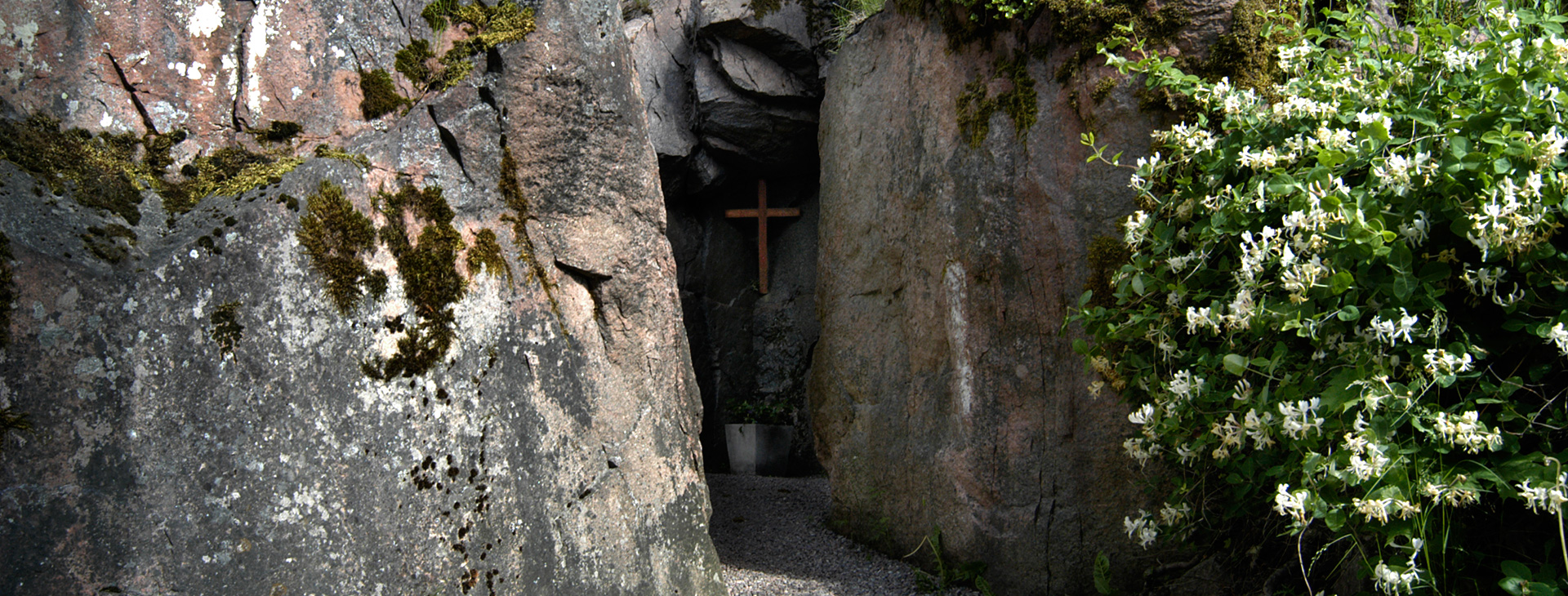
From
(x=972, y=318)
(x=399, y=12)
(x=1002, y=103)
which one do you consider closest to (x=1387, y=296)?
(x=972, y=318)

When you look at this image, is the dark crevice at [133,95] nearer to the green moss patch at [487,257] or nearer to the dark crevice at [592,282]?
the green moss patch at [487,257]

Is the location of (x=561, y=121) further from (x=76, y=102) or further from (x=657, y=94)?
(x=657, y=94)

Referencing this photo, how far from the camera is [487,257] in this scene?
255 centimetres

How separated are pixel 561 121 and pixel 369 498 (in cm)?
123

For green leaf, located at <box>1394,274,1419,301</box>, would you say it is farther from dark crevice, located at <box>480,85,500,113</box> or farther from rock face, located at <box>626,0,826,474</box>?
rock face, located at <box>626,0,826,474</box>

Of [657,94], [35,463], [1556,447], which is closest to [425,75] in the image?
[35,463]

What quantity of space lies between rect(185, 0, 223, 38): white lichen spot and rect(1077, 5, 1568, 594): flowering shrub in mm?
2406

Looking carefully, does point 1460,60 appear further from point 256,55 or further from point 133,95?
point 133,95

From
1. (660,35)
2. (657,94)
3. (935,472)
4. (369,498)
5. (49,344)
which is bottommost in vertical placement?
(935,472)

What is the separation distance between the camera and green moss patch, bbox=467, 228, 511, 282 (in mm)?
2521

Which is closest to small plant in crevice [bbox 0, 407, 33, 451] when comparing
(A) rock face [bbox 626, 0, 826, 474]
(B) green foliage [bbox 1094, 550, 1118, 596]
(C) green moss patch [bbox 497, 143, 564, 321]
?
(C) green moss patch [bbox 497, 143, 564, 321]

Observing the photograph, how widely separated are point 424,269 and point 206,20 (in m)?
0.80

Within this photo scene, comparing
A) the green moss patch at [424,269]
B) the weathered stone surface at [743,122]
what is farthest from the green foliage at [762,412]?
the green moss patch at [424,269]

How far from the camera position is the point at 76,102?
6.60 feet
